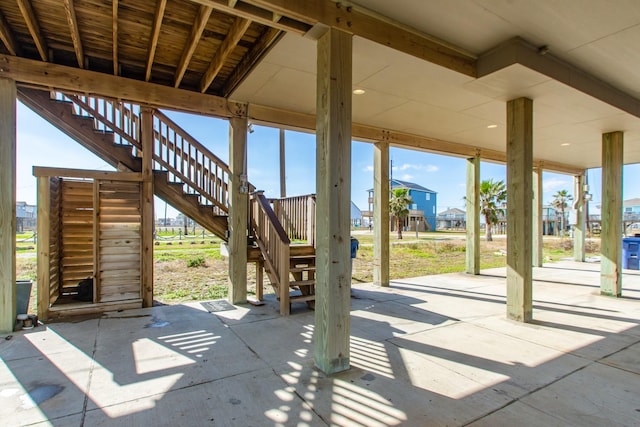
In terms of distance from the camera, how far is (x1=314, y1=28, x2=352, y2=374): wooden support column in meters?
2.69

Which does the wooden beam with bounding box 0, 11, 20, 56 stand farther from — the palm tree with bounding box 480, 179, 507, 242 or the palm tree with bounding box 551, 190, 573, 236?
the palm tree with bounding box 551, 190, 573, 236

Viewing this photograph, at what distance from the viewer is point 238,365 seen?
288cm

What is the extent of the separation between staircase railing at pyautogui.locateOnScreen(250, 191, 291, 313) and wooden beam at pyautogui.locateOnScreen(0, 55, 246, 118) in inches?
→ 57.3

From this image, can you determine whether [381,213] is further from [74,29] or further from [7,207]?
[7,207]

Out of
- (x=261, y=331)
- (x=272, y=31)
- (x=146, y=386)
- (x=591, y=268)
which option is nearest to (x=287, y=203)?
(x=261, y=331)

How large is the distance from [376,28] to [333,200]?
1.57m

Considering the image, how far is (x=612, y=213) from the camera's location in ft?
18.0

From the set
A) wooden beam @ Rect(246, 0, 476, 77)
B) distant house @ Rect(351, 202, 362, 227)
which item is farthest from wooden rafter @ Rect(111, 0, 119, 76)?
distant house @ Rect(351, 202, 362, 227)

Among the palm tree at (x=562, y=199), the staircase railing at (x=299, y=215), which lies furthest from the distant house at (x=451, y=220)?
the staircase railing at (x=299, y=215)

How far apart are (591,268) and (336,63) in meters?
9.35

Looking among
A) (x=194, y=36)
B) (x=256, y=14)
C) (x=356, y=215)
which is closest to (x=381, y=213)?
(x=194, y=36)

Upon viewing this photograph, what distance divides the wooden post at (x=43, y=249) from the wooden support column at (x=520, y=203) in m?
5.78

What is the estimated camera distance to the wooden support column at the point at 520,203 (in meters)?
4.00

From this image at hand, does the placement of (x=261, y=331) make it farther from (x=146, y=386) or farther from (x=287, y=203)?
(x=287, y=203)
